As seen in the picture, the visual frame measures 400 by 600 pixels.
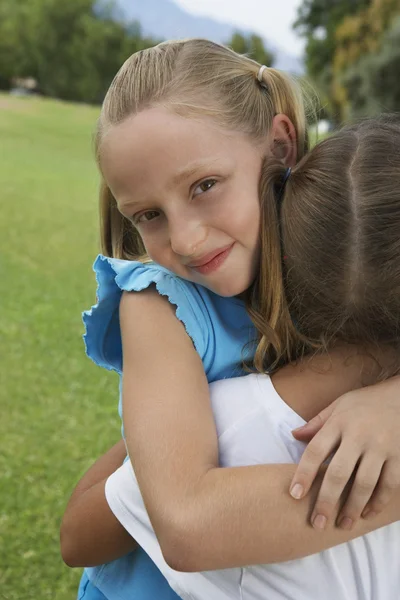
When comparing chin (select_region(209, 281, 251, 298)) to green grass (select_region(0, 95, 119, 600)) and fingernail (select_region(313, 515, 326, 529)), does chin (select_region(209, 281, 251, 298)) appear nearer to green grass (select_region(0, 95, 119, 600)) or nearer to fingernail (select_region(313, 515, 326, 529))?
fingernail (select_region(313, 515, 326, 529))

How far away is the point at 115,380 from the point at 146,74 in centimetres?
388

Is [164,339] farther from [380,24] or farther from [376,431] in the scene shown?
[380,24]

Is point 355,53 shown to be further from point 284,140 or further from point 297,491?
point 297,491

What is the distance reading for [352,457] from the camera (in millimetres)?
1345

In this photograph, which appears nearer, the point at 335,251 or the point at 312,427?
the point at 312,427

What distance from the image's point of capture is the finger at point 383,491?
1.34m

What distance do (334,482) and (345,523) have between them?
0.23 feet

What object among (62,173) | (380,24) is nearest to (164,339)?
(62,173)

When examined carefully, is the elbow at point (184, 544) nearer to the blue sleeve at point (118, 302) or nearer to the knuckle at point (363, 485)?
the knuckle at point (363, 485)

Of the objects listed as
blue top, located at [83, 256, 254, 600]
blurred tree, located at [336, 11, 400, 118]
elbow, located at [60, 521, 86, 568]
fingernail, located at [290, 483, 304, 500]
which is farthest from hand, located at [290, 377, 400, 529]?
blurred tree, located at [336, 11, 400, 118]

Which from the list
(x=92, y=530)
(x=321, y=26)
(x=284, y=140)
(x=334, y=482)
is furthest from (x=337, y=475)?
(x=321, y=26)

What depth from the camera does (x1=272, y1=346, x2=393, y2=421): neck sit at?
4.87 ft

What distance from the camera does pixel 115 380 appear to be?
5.47 metres

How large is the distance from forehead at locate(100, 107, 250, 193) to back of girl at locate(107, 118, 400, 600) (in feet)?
0.69
